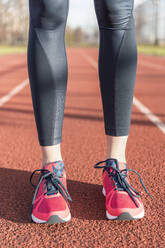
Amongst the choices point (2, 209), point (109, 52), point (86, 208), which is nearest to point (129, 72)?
point (109, 52)

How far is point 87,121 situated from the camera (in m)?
3.75

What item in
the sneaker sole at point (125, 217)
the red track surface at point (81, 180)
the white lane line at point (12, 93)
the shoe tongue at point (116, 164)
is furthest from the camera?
the white lane line at point (12, 93)

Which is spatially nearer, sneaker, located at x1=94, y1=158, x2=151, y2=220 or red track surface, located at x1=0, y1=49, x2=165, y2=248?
red track surface, located at x1=0, y1=49, x2=165, y2=248

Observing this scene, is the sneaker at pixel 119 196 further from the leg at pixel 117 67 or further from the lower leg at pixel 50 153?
the lower leg at pixel 50 153

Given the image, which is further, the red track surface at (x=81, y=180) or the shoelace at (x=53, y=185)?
the shoelace at (x=53, y=185)

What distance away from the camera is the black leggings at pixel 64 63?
1.58 m

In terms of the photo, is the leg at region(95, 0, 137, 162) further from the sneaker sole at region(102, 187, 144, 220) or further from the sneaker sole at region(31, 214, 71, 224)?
the sneaker sole at region(31, 214, 71, 224)

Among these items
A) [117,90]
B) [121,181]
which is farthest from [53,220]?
[117,90]

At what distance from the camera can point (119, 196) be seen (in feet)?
5.17

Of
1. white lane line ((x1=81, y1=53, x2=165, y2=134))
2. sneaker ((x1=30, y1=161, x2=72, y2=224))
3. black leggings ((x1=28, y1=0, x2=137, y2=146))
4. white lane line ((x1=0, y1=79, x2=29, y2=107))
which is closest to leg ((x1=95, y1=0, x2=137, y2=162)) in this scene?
black leggings ((x1=28, y1=0, x2=137, y2=146))

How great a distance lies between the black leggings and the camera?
158 cm

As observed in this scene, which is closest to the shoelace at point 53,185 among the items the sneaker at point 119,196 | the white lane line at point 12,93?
the sneaker at point 119,196

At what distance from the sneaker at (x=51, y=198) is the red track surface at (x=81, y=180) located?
45 millimetres

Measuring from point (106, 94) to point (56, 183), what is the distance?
0.57 m
